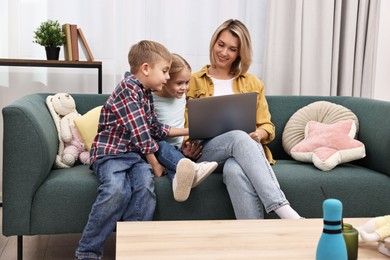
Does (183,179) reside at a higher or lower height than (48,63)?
lower

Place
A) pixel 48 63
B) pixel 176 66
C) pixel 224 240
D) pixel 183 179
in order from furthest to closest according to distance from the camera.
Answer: pixel 48 63 → pixel 176 66 → pixel 183 179 → pixel 224 240

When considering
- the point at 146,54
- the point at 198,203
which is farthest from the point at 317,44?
Result: the point at 198,203

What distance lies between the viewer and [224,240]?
1.60 m

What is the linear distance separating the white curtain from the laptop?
3.56 feet

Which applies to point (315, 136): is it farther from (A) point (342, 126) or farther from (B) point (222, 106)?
(B) point (222, 106)

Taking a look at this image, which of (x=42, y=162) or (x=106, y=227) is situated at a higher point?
(x=42, y=162)

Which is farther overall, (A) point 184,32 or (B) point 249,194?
(A) point 184,32

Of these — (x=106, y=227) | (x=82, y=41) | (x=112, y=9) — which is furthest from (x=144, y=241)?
(x=112, y=9)

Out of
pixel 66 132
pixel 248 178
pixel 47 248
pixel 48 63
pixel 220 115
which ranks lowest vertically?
pixel 47 248

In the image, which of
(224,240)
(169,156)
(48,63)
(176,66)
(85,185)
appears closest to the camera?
(224,240)

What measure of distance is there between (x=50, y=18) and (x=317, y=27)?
163 centimetres

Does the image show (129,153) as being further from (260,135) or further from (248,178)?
(260,135)

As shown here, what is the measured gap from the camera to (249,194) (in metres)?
2.40

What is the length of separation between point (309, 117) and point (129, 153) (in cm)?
103
